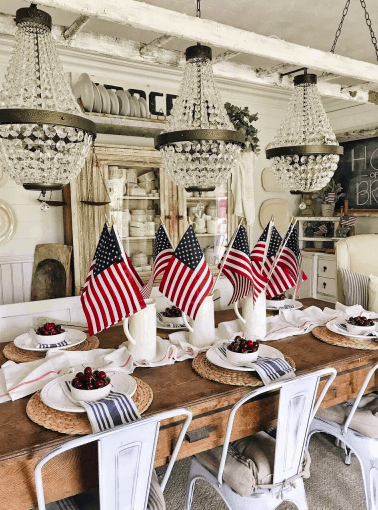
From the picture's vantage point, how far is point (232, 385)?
153cm

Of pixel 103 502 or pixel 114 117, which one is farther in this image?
pixel 114 117

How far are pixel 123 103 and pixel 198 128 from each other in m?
2.29

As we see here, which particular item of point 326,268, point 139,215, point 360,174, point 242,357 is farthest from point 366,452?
point 360,174

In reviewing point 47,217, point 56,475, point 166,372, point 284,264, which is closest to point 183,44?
point 47,217

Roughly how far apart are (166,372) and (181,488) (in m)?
0.86

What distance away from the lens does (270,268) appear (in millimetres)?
2312

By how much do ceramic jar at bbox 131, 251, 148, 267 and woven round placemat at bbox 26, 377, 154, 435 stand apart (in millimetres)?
2454

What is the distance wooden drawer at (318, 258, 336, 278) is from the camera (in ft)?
15.1

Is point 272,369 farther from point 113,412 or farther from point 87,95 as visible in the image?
point 87,95

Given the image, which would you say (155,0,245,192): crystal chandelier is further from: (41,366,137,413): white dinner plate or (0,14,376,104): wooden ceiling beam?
(41,366,137,413): white dinner plate

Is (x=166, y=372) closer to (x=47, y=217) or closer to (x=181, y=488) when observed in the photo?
(x=181, y=488)

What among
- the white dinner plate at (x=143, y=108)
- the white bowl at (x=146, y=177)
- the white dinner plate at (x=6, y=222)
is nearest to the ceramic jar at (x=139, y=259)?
the white bowl at (x=146, y=177)

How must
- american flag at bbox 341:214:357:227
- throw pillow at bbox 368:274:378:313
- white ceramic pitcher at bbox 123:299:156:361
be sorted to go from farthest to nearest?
american flag at bbox 341:214:357:227 → throw pillow at bbox 368:274:378:313 → white ceramic pitcher at bbox 123:299:156:361

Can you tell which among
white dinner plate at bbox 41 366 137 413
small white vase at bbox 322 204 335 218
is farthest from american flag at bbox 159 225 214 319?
small white vase at bbox 322 204 335 218
